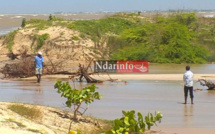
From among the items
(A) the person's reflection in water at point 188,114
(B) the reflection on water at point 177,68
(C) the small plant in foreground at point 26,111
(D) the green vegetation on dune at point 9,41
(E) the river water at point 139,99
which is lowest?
(A) the person's reflection in water at point 188,114

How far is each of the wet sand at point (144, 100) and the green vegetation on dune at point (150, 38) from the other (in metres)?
9.34

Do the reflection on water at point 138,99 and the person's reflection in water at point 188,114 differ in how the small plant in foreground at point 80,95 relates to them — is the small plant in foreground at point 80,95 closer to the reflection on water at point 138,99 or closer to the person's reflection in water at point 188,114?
the reflection on water at point 138,99

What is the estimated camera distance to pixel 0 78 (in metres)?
26.9

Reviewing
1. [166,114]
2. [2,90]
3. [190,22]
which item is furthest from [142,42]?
[166,114]

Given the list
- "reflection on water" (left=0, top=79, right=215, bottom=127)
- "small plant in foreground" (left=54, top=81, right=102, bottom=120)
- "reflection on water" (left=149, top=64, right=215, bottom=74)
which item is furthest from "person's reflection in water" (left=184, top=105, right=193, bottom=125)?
"reflection on water" (left=149, top=64, right=215, bottom=74)

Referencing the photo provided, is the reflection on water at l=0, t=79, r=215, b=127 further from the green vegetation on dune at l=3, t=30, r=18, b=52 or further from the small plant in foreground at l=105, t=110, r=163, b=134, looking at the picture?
the green vegetation on dune at l=3, t=30, r=18, b=52

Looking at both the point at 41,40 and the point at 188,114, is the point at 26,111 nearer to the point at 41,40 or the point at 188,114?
the point at 188,114

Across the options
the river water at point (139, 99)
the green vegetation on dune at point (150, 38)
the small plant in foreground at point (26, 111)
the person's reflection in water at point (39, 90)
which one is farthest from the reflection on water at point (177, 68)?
the small plant in foreground at point (26, 111)

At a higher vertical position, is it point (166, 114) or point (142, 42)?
point (142, 42)

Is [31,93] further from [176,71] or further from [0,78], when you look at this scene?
[176,71]

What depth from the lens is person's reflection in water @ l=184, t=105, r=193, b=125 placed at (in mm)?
14855

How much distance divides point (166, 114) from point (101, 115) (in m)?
1.94

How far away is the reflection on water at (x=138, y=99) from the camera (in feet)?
51.0

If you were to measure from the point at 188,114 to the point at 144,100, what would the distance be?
3481 mm
